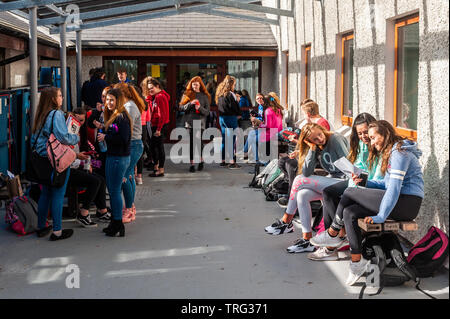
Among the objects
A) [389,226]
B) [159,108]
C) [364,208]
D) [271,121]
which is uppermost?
[159,108]

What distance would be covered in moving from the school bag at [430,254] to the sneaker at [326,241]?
72 cm

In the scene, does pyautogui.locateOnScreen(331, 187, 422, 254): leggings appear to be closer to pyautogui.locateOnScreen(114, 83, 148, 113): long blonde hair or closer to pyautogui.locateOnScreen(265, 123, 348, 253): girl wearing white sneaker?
pyautogui.locateOnScreen(265, 123, 348, 253): girl wearing white sneaker

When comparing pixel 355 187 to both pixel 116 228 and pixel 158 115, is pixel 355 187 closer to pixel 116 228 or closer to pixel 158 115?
pixel 116 228

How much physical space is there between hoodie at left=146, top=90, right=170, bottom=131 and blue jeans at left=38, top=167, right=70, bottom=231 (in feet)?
13.0

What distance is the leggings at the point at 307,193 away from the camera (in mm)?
6188

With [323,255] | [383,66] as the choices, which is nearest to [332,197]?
[323,255]

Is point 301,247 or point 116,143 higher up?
point 116,143

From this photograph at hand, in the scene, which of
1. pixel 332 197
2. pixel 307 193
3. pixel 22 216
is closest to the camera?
pixel 332 197

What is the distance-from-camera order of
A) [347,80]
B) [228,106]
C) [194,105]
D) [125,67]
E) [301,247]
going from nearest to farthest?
[301,247]
[347,80]
[194,105]
[228,106]
[125,67]

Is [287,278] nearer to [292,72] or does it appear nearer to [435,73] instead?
[435,73]

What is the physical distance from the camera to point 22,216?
687 centimetres

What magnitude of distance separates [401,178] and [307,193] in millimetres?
1496

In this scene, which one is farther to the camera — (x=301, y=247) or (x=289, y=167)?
(x=289, y=167)

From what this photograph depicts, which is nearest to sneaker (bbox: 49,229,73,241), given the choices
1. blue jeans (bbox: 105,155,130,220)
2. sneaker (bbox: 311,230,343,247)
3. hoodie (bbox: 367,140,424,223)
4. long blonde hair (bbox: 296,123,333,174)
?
blue jeans (bbox: 105,155,130,220)
